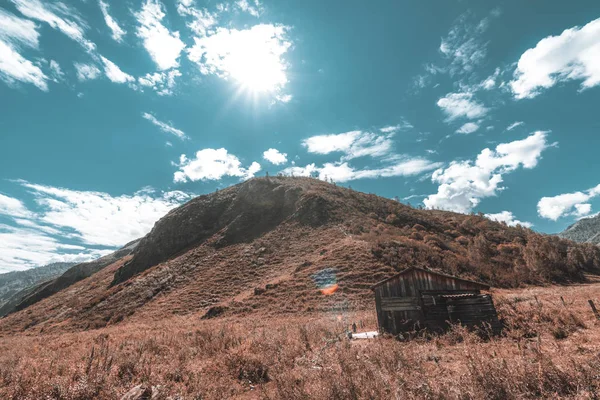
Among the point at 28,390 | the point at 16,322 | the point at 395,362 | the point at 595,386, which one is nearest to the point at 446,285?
Result: the point at 395,362

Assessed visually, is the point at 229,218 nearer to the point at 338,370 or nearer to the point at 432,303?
the point at 432,303

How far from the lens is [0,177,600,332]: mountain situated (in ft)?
102

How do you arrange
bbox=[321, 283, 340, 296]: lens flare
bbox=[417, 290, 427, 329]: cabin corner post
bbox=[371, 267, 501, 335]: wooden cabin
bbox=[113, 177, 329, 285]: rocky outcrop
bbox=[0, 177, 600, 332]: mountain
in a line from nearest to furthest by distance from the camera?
bbox=[371, 267, 501, 335]: wooden cabin, bbox=[417, 290, 427, 329]: cabin corner post, bbox=[321, 283, 340, 296]: lens flare, bbox=[0, 177, 600, 332]: mountain, bbox=[113, 177, 329, 285]: rocky outcrop

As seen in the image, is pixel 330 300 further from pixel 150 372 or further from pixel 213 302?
pixel 150 372

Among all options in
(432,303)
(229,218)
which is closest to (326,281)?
(432,303)

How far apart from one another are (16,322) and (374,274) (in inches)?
2603

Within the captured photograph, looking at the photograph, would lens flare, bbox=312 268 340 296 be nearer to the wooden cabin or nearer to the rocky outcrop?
the wooden cabin

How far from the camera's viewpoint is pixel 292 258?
138 feet

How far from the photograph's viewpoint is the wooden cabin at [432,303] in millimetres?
14133

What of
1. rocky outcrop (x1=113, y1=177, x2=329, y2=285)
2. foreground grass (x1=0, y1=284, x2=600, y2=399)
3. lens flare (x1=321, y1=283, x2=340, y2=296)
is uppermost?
rocky outcrop (x1=113, y1=177, x2=329, y2=285)

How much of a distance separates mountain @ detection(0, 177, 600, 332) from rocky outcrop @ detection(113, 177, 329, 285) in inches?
12.5

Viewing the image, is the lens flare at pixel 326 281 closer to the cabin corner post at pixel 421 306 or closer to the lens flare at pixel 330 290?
the lens flare at pixel 330 290

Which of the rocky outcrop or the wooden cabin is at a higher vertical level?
the rocky outcrop

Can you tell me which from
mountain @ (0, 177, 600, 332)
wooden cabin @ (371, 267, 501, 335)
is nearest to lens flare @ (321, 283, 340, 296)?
mountain @ (0, 177, 600, 332)
